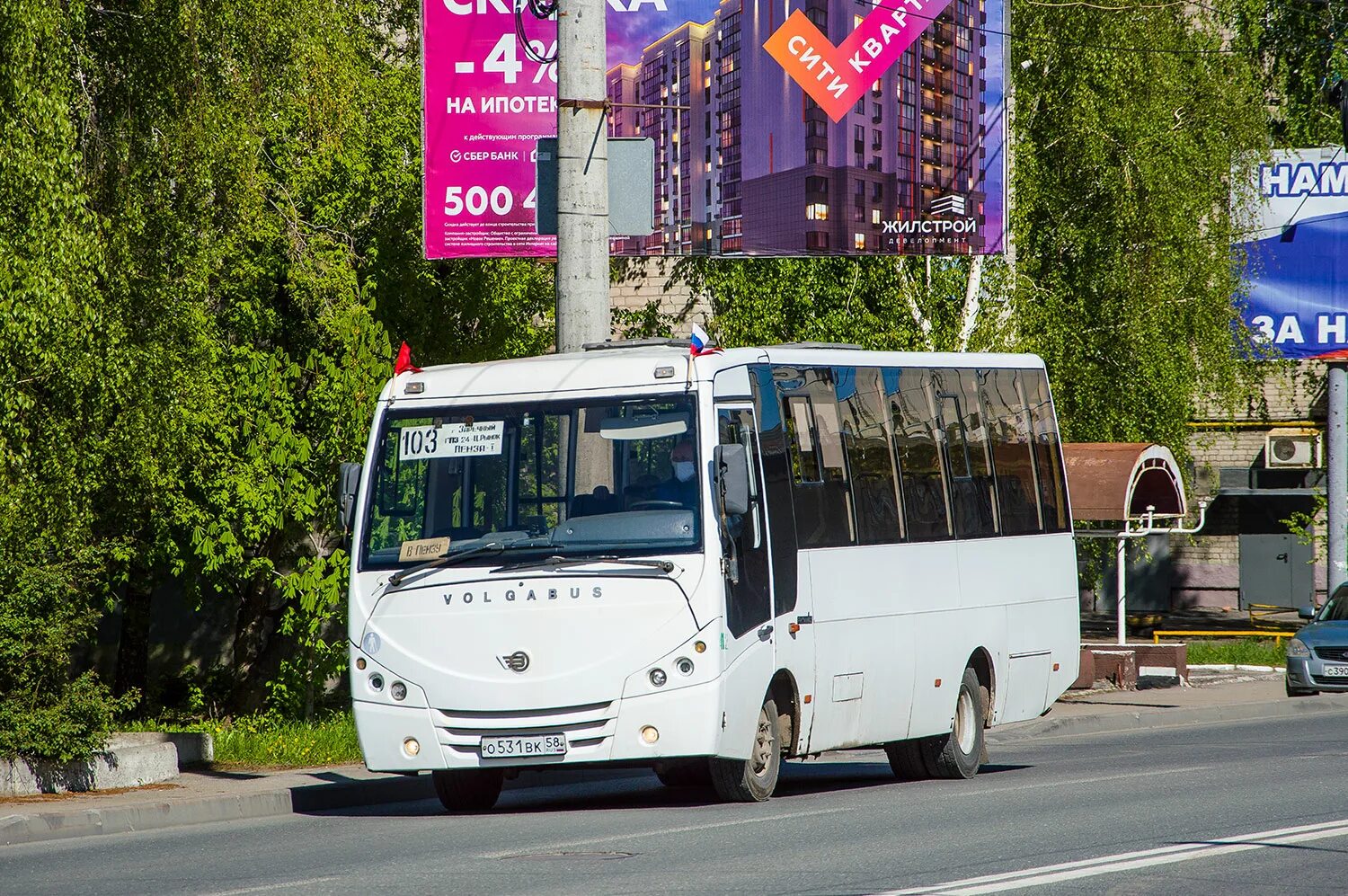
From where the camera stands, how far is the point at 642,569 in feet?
39.1

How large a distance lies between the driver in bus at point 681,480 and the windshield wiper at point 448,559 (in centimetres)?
102

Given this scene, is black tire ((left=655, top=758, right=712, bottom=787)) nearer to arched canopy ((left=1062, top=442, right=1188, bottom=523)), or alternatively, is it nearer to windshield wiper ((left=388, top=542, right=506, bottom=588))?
windshield wiper ((left=388, top=542, right=506, bottom=588))

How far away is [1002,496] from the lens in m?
15.8

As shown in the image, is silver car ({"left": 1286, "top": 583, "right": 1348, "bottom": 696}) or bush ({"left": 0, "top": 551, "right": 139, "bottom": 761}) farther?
silver car ({"left": 1286, "top": 583, "right": 1348, "bottom": 696})

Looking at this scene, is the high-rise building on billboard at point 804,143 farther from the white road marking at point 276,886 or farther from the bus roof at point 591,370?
the white road marking at point 276,886

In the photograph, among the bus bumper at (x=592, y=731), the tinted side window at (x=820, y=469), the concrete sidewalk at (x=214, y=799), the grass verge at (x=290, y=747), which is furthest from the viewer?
the grass verge at (x=290, y=747)

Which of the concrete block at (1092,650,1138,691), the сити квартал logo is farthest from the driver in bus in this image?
the concrete block at (1092,650,1138,691)

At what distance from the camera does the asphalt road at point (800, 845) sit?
8852 millimetres

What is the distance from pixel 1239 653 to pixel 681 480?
23.2m

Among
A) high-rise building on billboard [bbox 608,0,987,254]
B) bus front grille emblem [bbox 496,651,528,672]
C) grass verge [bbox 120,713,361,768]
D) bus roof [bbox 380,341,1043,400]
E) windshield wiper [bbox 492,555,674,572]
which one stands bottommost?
grass verge [bbox 120,713,361,768]

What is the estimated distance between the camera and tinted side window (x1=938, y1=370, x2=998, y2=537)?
598 inches

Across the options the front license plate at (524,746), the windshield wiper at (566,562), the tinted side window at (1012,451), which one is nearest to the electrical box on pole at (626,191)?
the tinted side window at (1012,451)

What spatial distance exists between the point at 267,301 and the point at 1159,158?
15258 millimetres

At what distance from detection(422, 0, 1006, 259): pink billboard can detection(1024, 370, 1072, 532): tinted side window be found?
21.7ft
